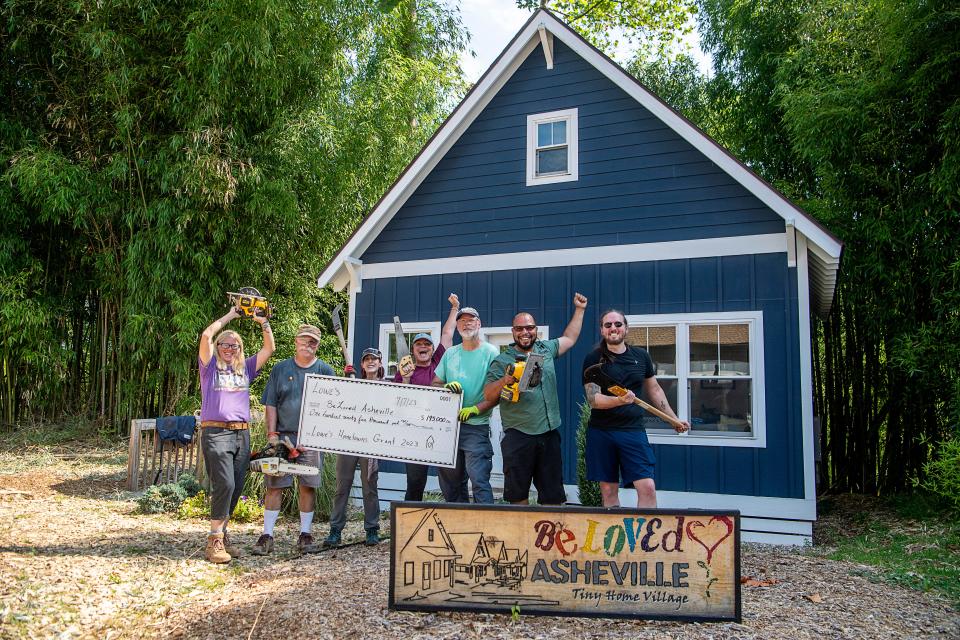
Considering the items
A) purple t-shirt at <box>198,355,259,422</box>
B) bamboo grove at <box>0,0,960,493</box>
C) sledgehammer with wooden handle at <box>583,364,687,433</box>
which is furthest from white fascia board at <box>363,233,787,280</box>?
purple t-shirt at <box>198,355,259,422</box>

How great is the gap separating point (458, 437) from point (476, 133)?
17.3 ft

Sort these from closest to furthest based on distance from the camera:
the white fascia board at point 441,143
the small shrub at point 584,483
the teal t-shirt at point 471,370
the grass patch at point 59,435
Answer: the teal t-shirt at point 471,370 → the small shrub at point 584,483 → the white fascia board at point 441,143 → the grass patch at point 59,435

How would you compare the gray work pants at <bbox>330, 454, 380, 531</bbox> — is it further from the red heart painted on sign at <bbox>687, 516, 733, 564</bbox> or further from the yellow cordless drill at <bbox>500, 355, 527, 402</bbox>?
the red heart painted on sign at <bbox>687, 516, 733, 564</bbox>

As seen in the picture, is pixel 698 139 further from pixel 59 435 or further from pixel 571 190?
pixel 59 435

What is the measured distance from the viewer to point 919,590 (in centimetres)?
493

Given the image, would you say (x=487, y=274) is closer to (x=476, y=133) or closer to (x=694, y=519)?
(x=476, y=133)

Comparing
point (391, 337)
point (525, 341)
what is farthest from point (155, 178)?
point (525, 341)

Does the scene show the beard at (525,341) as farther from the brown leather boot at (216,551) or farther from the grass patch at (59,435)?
the grass patch at (59,435)

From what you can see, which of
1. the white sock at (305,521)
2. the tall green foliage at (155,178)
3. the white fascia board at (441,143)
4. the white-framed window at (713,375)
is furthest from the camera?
the tall green foliage at (155,178)

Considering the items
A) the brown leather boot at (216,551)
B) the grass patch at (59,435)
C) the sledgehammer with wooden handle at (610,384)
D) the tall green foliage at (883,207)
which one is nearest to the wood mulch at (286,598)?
the brown leather boot at (216,551)

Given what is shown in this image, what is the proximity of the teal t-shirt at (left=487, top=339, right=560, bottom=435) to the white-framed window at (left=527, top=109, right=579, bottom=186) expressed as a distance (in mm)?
4182

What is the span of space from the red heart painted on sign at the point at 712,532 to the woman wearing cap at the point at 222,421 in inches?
131

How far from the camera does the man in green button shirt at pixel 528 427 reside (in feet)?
15.6

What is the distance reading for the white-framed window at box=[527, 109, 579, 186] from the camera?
8.48 metres
